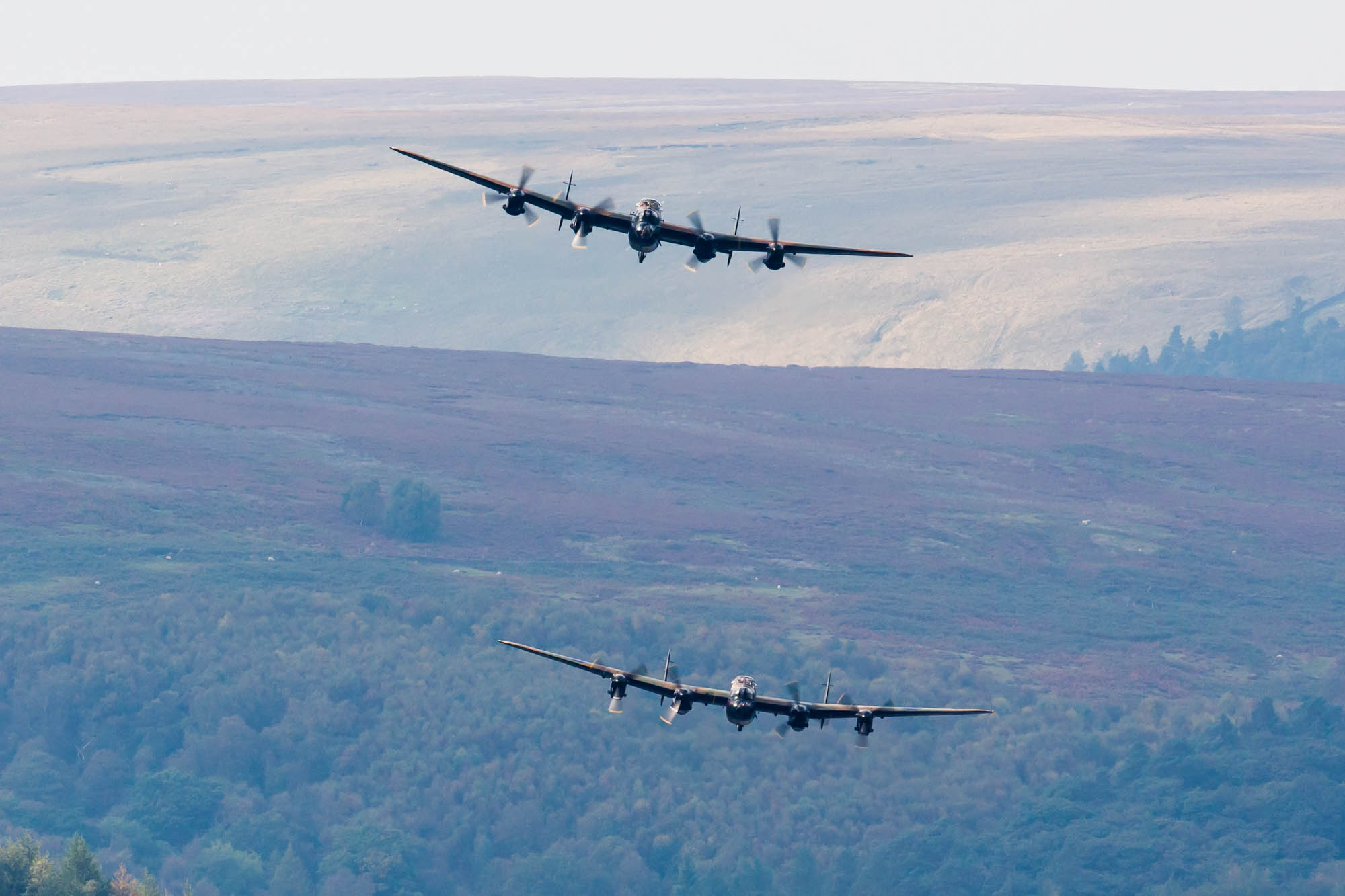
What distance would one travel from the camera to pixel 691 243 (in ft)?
187

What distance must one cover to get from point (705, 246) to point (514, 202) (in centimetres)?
527

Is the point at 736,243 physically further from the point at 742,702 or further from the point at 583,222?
the point at 742,702

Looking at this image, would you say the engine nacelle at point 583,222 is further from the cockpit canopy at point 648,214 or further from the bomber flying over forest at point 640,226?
the cockpit canopy at point 648,214

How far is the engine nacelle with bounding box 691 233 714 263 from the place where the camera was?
55375 millimetres

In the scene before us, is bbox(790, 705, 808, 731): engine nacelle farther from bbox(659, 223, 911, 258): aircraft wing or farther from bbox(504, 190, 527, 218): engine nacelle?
bbox(504, 190, 527, 218): engine nacelle

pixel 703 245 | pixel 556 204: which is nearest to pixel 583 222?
pixel 556 204

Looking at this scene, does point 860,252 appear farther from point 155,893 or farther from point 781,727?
point 155,893

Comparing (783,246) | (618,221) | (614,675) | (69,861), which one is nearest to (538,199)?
(618,221)

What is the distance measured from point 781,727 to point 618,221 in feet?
47.3

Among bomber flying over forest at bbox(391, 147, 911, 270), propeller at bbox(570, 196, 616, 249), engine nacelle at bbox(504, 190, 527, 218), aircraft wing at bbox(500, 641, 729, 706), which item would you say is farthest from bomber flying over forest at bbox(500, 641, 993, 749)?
engine nacelle at bbox(504, 190, 527, 218)

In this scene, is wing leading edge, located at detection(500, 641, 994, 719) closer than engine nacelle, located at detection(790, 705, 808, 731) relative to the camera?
Yes

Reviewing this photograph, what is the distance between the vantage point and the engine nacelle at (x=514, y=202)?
5606 centimetres

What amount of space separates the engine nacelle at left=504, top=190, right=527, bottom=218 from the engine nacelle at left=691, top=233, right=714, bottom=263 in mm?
4866

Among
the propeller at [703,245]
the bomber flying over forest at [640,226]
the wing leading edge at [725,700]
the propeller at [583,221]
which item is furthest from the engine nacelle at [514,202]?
the wing leading edge at [725,700]
